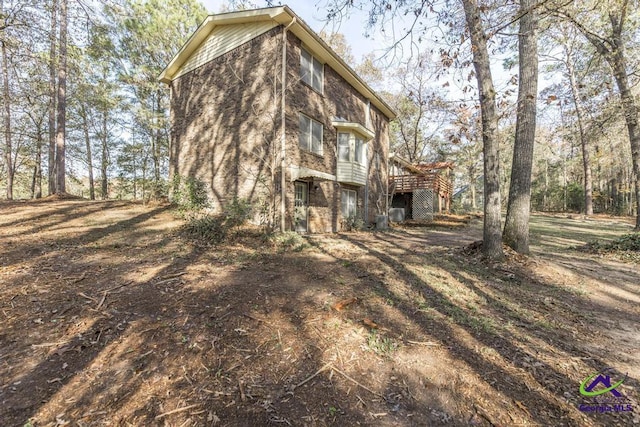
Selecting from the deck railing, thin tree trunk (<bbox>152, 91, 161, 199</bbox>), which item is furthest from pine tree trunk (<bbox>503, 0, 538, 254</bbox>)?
thin tree trunk (<bbox>152, 91, 161, 199</bbox>)

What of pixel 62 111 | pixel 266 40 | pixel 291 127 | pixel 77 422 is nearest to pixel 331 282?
pixel 77 422

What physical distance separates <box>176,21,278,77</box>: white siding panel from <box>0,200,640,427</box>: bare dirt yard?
849cm

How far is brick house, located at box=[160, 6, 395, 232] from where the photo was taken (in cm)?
940

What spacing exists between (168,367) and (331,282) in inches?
109

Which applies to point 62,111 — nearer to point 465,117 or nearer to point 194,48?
point 194,48

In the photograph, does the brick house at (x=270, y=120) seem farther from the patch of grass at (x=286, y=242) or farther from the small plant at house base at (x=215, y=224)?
the patch of grass at (x=286, y=242)

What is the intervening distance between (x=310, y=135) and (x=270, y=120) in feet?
6.18

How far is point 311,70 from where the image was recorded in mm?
10859

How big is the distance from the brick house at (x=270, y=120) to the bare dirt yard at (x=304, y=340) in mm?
4611

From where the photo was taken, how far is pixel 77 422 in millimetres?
2027

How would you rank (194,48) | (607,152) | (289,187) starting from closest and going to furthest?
1. (289,187)
2. (194,48)
3. (607,152)

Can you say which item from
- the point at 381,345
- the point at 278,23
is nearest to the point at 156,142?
the point at 278,23

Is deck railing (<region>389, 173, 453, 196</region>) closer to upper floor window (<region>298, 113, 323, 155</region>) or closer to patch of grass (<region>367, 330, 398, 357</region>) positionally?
upper floor window (<region>298, 113, 323, 155</region>)

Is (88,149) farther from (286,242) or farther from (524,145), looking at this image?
(524,145)
